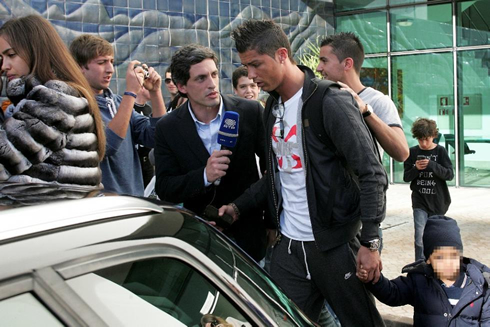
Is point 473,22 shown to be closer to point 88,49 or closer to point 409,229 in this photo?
point 409,229

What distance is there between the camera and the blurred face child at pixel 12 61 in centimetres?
284

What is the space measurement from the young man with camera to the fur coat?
1084 mm

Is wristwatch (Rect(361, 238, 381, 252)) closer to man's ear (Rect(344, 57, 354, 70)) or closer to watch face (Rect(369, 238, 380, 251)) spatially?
watch face (Rect(369, 238, 380, 251))

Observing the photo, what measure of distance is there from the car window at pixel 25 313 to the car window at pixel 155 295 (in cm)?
8

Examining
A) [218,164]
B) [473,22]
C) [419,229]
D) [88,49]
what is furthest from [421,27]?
[218,164]

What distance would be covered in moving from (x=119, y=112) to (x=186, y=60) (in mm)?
532

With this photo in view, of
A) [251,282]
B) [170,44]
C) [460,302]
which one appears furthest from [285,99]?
[170,44]

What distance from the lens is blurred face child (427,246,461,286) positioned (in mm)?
3465

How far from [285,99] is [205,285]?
196 cm

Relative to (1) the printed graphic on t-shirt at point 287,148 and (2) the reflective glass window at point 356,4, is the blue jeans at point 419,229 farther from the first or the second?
(2) the reflective glass window at point 356,4

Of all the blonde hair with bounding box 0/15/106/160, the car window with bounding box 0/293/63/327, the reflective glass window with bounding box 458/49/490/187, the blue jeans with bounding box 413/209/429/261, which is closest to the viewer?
the car window with bounding box 0/293/63/327

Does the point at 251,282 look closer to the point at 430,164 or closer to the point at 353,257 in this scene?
the point at 353,257

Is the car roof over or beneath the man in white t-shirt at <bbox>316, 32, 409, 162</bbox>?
beneath

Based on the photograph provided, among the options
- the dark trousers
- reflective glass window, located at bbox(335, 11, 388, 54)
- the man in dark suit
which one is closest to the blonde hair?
the man in dark suit
